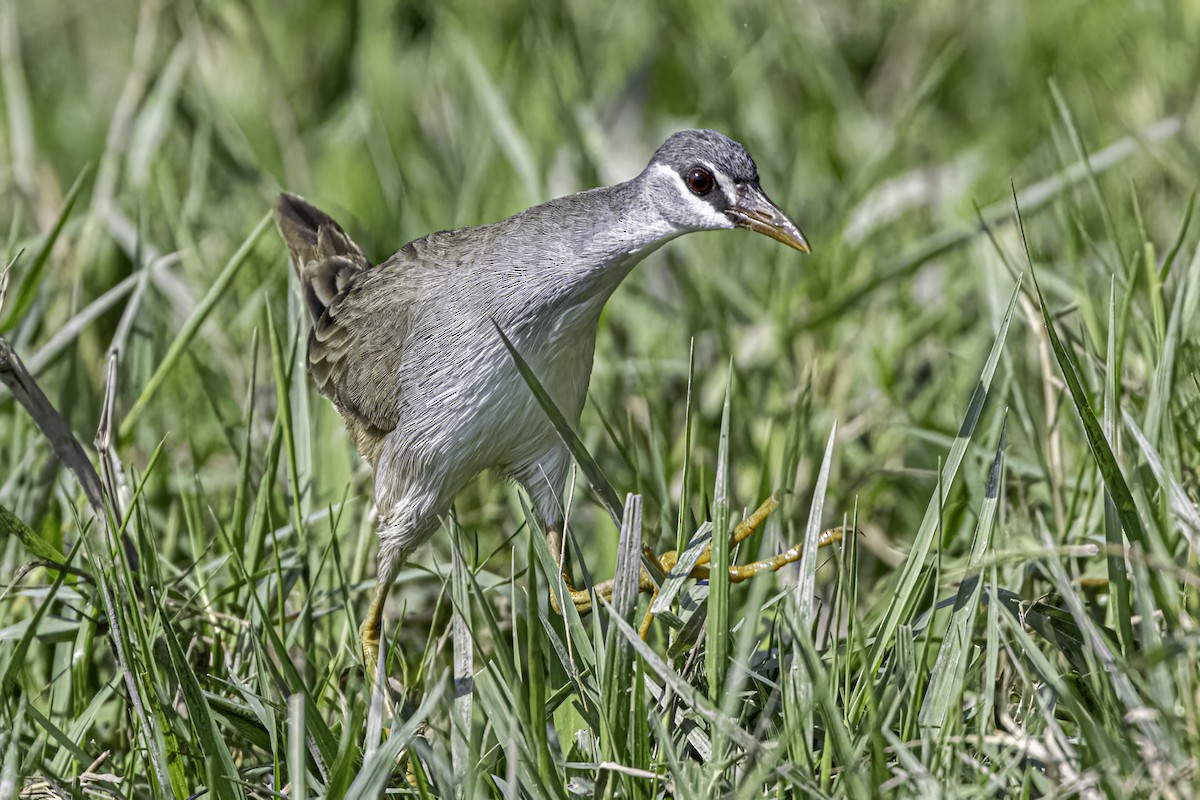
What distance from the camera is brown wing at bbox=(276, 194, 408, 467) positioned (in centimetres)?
375

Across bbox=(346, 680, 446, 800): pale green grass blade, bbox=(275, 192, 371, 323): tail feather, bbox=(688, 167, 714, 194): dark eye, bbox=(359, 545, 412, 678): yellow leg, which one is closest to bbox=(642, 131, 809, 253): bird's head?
bbox=(688, 167, 714, 194): dark eye

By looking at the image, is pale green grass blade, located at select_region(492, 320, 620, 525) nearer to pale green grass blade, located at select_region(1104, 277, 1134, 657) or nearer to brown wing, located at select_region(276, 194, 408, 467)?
pale green grass blade, located at select_region(1104, 277, 1134, 657)

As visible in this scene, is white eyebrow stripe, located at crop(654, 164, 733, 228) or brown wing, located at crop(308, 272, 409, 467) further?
brown wing, located at crop(308, 272, 409, 467)

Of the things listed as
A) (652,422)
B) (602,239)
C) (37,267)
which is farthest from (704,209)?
(37,267)

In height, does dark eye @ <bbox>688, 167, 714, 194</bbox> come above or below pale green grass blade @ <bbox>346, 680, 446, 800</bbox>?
above

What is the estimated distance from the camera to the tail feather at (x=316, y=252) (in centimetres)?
431

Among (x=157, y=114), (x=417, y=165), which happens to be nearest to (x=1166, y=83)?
(x=417, y=165)

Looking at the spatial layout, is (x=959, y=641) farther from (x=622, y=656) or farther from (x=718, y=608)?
(x=622, y=656)

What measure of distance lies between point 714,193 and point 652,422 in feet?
2.33

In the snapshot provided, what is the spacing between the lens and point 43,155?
19.7 ft

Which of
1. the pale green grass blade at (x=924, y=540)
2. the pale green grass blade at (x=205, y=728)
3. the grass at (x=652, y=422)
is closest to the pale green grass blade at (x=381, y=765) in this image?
the grass at (x=652, y=422)

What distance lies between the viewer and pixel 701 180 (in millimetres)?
3330

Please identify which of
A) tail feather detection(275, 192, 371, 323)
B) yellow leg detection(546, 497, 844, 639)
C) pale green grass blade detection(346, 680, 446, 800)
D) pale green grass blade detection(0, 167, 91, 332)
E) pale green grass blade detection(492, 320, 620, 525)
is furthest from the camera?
tail feather detection(275, 192, 371, 323)

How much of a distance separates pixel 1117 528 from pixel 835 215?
288cm
